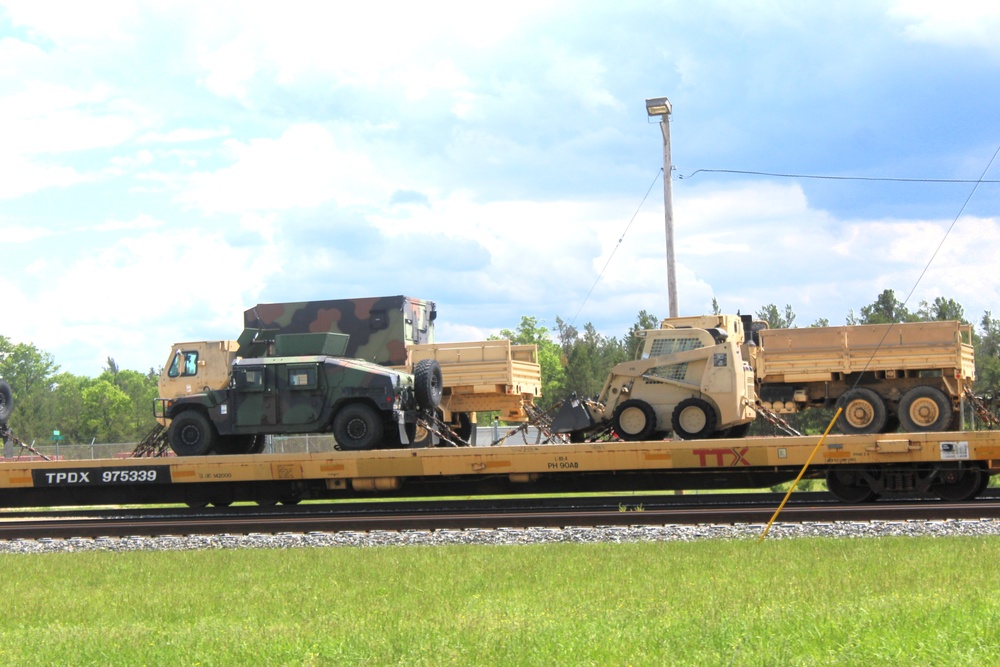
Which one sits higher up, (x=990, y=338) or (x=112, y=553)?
(x=990, y=338)

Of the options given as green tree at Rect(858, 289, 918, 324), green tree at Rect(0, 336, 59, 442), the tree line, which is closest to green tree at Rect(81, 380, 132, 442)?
the tree line

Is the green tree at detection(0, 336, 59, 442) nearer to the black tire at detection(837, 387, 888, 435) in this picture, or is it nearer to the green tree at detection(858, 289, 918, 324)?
the green tree at detection(858, 289, 918, 324)

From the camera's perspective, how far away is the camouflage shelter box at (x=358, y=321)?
22.7 metres

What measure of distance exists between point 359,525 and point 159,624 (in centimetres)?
592

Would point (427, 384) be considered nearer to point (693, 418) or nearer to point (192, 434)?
point (192, 434)

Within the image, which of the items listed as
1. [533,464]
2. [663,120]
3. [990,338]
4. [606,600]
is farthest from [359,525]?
[990,338]

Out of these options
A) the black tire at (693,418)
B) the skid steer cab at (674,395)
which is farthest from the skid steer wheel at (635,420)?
the black tire at (693,418)

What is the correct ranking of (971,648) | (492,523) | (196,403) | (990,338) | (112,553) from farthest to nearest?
1. (990,338)
2. (196,403)
3. (492,523)
4. (112,553)
5. (971,648)

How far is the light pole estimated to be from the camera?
24.2 m

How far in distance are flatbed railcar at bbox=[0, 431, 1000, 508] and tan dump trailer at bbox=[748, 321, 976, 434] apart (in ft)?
17.3

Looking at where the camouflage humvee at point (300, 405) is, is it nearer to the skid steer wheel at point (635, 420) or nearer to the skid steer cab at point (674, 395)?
the skid steer cab at point (674, 395)

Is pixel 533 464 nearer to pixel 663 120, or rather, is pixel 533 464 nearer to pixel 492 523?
pixel 492 523

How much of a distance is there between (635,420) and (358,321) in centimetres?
703

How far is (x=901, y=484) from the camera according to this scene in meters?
15.1
